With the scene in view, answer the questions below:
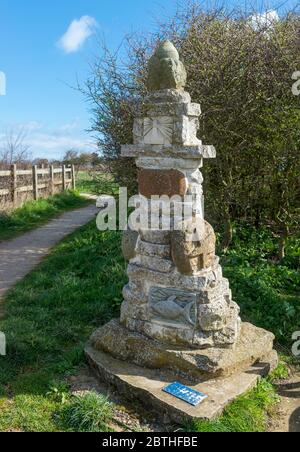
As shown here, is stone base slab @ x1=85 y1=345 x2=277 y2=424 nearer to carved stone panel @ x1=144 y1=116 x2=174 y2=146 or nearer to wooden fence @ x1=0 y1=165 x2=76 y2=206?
carved stone panel @ x1=144 y1=116 x2=174 y2=146

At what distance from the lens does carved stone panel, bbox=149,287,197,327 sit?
367 cm

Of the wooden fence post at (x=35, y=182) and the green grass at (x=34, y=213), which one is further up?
the wooden fence post at (x=35, y=182)

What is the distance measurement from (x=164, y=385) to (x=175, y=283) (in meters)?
0.86

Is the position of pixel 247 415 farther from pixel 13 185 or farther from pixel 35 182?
pixel 35 182

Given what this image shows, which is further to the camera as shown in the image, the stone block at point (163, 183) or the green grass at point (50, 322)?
the stone block at point (163, 183)

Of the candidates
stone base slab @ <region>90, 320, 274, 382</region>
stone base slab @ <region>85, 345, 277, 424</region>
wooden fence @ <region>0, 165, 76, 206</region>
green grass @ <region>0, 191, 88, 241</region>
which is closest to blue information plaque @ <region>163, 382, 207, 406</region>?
stone base slab @ <region>85, 345, 277, 424</region>

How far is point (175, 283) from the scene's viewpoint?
371 cm

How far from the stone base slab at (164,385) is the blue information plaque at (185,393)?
3cm

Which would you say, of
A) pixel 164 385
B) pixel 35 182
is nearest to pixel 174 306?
pixel 164 385

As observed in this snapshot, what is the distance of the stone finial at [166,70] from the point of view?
12.0 ft

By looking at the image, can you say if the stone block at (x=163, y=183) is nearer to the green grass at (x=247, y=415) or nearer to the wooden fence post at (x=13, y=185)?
the green grass at (x=247, y=415)

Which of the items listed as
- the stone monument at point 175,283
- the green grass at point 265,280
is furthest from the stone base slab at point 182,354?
the green grass at point 265,280

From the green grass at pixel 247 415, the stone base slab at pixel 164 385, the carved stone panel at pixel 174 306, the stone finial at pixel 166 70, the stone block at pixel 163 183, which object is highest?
the stone finial at pixel 166 70

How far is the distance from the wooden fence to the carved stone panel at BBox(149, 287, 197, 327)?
10722 mm
